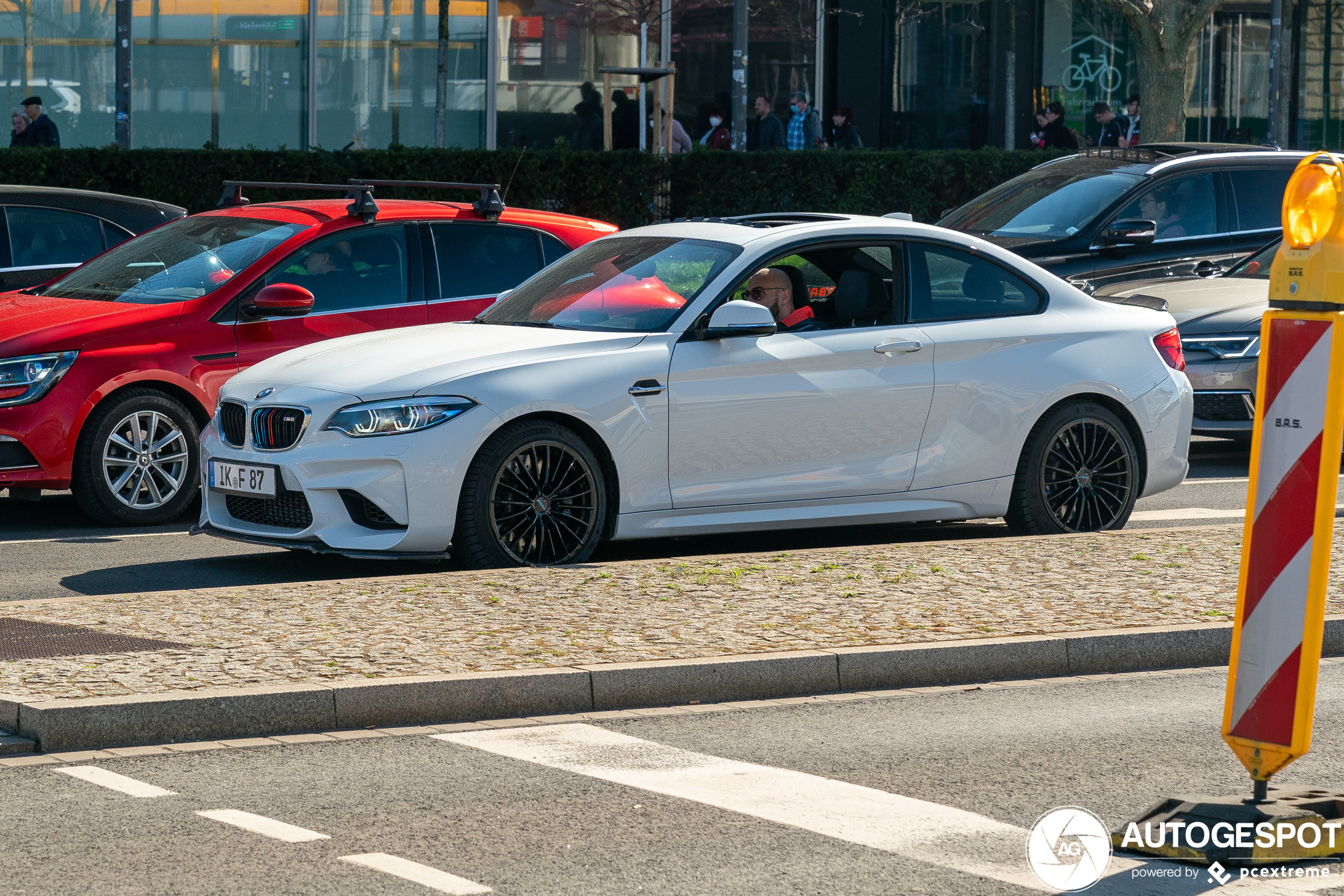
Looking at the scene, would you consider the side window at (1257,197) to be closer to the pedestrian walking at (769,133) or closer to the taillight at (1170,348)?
the taillight at (1170,348)

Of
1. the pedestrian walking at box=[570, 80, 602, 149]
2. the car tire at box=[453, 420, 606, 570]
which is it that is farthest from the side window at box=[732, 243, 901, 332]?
the pedestrian walking at box=[570, 80, 602, 149]

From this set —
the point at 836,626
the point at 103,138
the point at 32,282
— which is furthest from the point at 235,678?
the point at 103,138

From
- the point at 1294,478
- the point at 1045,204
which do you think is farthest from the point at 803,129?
the point at 1294,478

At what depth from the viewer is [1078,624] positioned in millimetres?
7469

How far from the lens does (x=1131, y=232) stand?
15.5m

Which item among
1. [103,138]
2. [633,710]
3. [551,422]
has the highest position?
[103,138]

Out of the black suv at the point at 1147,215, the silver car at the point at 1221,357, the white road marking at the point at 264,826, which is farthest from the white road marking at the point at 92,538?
the black suv at the point at 1147,215

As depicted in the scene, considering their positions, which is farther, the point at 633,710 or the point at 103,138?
the point at 103,138

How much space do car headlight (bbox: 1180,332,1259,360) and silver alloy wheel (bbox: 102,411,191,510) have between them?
6.61m

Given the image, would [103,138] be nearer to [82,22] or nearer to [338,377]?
[82,22]

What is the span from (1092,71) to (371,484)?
27.7m

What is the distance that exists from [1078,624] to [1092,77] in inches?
1094

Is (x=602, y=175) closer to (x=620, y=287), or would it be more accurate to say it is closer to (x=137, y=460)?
(x=137, y=460)

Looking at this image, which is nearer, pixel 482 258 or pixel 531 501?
pixel 531 501
